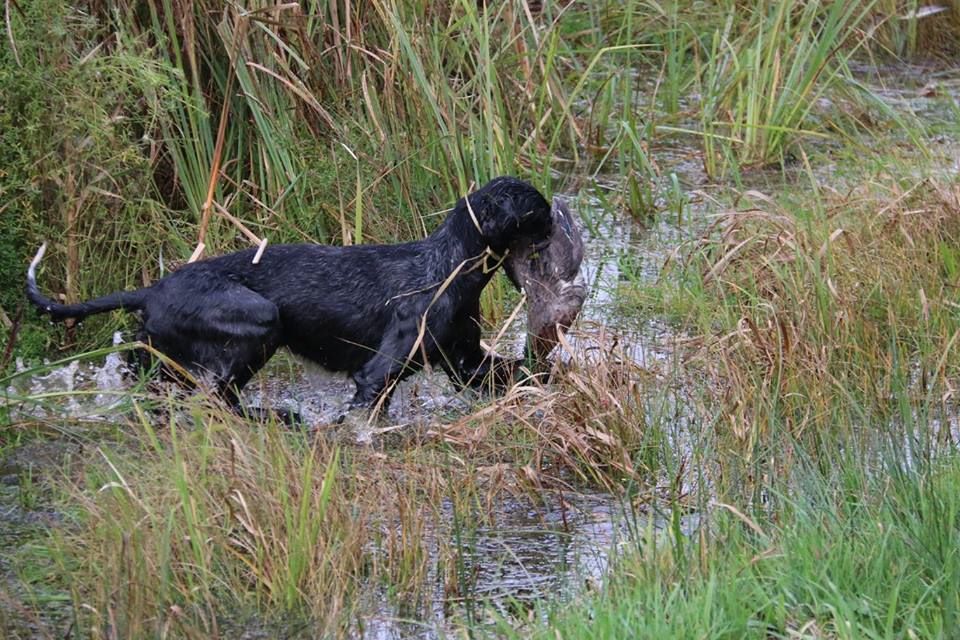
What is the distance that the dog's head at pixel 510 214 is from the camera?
571cm

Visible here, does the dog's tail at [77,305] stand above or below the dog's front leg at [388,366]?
above

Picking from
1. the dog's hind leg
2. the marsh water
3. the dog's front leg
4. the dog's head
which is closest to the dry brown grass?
the marsh water

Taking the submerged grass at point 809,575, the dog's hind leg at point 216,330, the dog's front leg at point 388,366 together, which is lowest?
the dog's front leg at point 388,366

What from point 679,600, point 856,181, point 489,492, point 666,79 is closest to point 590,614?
point 679,600

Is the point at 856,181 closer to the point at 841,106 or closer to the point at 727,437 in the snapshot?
Result: the point at 841,106

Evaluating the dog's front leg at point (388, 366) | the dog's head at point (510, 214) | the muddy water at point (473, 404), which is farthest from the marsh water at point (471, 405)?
the dog's head at point (510, 214)

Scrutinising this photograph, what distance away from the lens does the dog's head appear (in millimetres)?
5711

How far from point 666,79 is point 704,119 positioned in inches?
34.3

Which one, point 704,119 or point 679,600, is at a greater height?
point 679,600

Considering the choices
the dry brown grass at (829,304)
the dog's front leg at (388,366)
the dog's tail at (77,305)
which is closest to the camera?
Answer: the dry brown grass at (829,304)

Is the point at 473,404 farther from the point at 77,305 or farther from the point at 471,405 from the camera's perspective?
the point at 77,305

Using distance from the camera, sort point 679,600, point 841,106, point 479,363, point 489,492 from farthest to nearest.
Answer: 1. point 841,106
2. point 479,363
3. point 489,492
4. point 679,600

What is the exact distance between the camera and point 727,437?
496 centimetres

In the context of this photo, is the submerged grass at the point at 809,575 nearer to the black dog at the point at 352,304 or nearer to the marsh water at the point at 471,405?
the marsh water at the point at 471,405
